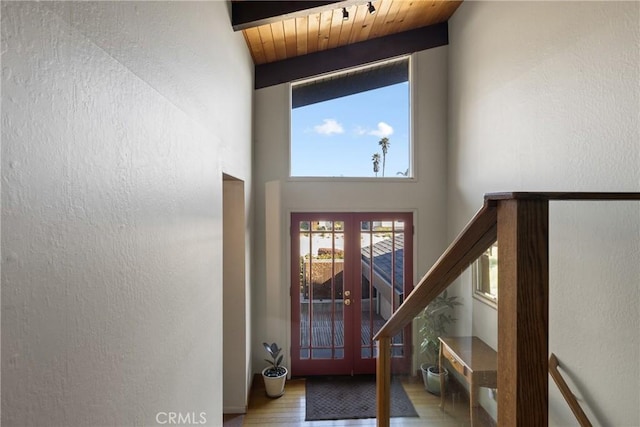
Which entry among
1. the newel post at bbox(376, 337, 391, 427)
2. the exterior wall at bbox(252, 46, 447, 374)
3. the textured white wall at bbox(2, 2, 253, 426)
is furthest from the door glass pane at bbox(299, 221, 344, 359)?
the textured white wall at bbox(2, 2, 253, 426)

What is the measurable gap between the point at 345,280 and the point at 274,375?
134 cm

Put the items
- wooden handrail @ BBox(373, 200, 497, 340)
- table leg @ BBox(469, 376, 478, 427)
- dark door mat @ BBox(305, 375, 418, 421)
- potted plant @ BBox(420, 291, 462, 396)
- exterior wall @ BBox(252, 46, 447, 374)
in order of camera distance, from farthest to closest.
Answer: exterior wall @ BBox(252, 46, 447, 374) < dark door mat @ BBox(305, 375, 418, 421) < potted plant @ BBox(420, 291, 462, 396) < table leg @ BBox(469, 376, 478, 427) < wooden handrail @ BBox(373, 200, 497, 340)

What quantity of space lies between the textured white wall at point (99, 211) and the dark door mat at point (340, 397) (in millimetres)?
1958

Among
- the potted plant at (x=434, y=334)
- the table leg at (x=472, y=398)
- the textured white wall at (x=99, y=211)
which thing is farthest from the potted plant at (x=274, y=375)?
the table leg at (x=472, y=398)

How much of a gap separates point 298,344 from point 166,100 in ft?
11.2

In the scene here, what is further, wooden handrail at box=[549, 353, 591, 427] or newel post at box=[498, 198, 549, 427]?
wooden handrail at box=[549, 353, 591, 427]

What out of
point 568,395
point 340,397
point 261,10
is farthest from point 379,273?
point 261,10

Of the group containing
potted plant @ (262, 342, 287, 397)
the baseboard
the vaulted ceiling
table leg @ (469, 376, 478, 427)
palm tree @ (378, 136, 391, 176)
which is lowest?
the baseboard

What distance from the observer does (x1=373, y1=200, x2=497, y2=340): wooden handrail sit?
0.77m

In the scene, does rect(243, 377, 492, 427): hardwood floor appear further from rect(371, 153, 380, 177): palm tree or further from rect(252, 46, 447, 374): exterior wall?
rect(371, 153, 380, 177): palm tree

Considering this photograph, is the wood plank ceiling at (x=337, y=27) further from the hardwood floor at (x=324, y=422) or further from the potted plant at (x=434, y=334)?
the hardwood floor at (x=324, y=422)

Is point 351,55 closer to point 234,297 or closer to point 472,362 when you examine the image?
point 234,297

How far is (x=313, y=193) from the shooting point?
3979mm

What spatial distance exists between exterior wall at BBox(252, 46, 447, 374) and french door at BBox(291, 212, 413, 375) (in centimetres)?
13
